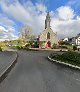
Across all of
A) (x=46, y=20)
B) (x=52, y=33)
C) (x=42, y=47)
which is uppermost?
(x=46, y=20)

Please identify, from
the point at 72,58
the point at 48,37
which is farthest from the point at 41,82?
the point at 48,37

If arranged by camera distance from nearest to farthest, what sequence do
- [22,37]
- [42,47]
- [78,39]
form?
[42,47]
[22,37]
[78,39]

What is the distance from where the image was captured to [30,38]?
156 metres

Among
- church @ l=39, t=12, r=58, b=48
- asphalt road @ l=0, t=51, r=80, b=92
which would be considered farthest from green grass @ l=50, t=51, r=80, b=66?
church @ l=39, t=12, r=58, b=48

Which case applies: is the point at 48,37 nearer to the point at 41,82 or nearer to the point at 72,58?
the point at 72,58

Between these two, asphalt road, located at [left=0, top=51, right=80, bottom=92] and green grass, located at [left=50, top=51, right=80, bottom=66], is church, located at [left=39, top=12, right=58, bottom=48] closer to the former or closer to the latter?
green grass, located at [left=50, top=51, right=80, bottom=66]

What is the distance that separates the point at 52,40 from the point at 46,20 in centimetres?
1419

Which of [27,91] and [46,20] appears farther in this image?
[46,20]

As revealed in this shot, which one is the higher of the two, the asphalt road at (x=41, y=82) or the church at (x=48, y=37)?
the church at (x=48, y=37)

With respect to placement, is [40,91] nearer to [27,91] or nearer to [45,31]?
[27,91]

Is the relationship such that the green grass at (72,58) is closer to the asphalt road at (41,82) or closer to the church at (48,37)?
the asphalt road at (41,82)

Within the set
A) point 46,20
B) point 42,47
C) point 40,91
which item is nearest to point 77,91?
point 40,91

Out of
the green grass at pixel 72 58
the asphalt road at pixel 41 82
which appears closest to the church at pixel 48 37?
the green grass at pixel 72 58

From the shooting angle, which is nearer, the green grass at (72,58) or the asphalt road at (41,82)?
the asphalt road at (41,82)
